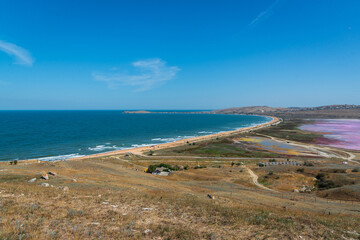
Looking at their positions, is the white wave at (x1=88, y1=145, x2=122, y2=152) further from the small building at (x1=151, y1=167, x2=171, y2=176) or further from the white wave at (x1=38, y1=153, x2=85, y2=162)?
the small building at (x1=151, y1=167, x2=171, y2=176)

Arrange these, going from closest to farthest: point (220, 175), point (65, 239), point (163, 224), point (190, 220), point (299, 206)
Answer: point (65, 239) → point (163, 224) → point (190, 220) → point (299, 206) → point (220, 175)

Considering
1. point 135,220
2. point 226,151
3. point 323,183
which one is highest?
point 135,220

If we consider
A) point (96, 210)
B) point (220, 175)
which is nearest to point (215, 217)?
point (96, 210)

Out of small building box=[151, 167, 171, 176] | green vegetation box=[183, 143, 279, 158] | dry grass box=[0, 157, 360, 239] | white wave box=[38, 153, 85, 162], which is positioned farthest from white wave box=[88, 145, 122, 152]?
dry grass box=[0, 157, 360, 239]

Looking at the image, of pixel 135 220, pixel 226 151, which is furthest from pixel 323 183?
pixel 226 151

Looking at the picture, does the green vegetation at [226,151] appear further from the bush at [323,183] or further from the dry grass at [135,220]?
the dry grass at [135,220]

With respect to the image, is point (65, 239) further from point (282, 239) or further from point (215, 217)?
point (282, 239)

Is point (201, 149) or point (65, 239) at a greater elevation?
point (65, 239)

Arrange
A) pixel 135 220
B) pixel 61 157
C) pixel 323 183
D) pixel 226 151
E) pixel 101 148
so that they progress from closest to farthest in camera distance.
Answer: pixel 135 220 → pixel 323 183 → pixel 61 157 → pixel 226 151 → pixel 101 148

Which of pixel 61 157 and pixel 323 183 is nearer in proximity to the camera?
pixel 323 183

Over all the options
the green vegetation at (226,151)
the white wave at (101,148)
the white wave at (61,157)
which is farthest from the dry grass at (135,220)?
the white wave at (101,148)

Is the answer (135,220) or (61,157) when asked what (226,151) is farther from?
(135,220)
